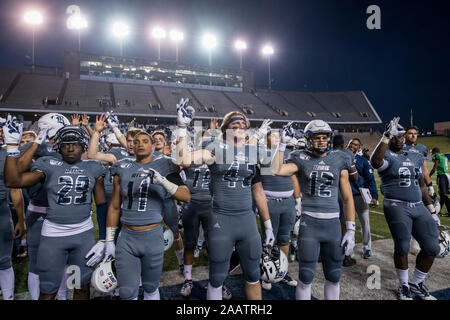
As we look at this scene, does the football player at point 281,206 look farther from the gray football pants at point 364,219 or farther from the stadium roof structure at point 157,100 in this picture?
the stadium roof structure at point 157,100

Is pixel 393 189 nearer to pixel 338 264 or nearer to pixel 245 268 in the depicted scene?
pixel 338 264

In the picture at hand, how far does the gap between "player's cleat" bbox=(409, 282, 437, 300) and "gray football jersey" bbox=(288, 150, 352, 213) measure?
200 centimetres

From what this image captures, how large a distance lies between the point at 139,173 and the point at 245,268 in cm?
163

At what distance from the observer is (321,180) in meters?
3.44

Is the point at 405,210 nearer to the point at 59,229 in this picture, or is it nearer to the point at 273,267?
the point at 273,267

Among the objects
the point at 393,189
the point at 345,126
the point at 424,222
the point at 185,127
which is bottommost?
the point at 424,222

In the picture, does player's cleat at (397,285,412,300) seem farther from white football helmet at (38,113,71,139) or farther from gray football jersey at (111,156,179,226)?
white football helmet at (38,113,71,139)

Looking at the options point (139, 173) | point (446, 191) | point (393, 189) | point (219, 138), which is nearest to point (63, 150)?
point (139, 173)


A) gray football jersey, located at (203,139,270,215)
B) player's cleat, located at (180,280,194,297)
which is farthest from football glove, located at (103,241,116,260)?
player's cleat, located at (180,280,194,297)

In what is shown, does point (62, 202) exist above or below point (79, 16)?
below

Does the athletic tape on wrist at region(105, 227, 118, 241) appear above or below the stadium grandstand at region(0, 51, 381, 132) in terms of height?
below

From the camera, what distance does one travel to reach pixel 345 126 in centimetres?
4853

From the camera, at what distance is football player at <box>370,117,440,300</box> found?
401cm

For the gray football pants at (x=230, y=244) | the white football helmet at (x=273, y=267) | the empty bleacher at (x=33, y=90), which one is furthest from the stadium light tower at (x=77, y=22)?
the white football helmet at (x=273, y=267)
